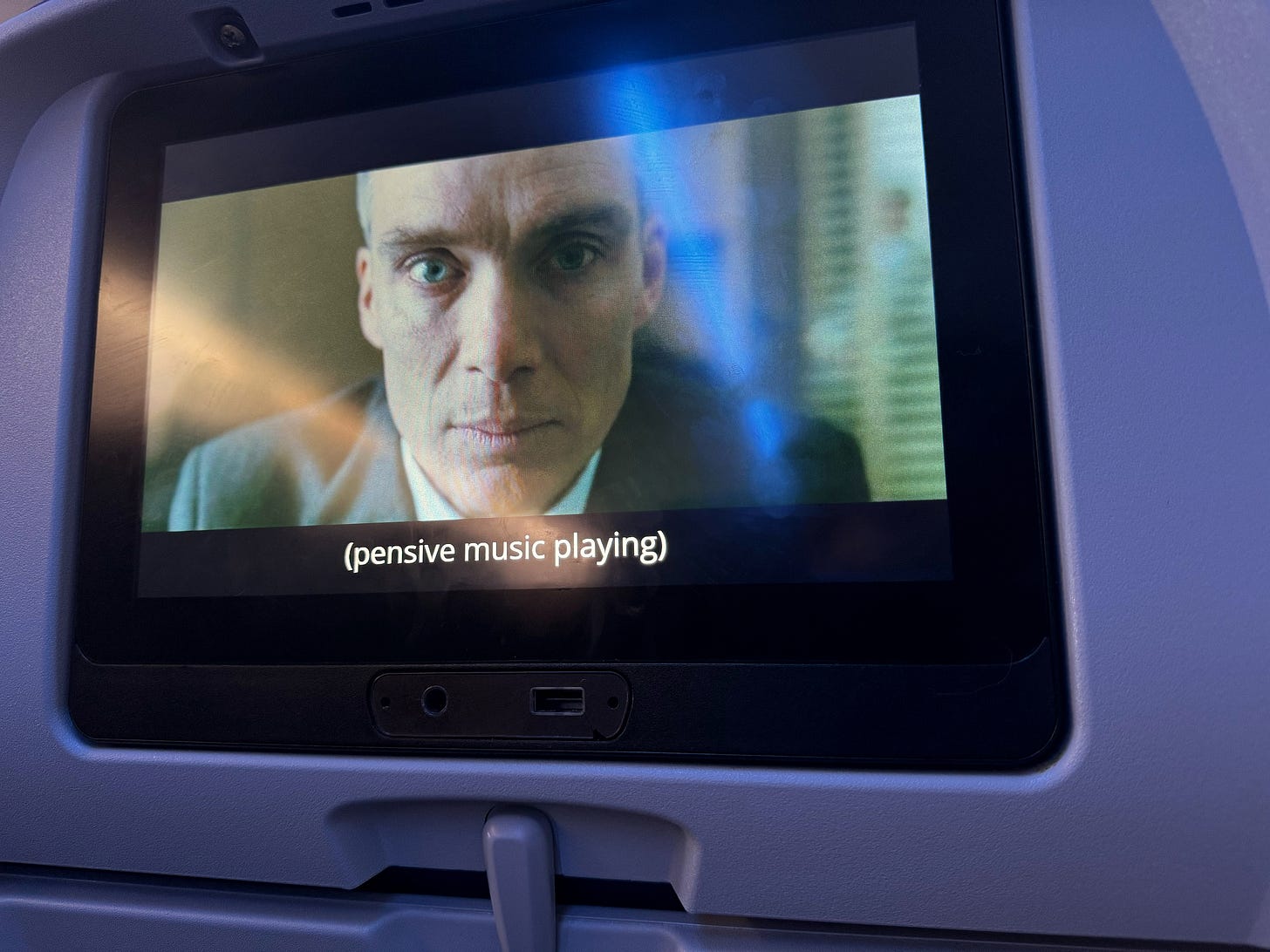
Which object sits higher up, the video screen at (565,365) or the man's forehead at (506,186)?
the man's forehead at (506,186)

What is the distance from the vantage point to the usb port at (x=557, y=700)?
945 mm

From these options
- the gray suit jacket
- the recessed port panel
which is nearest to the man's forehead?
the gray suit jacket

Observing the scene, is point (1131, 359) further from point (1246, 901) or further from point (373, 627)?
point (373, 627)

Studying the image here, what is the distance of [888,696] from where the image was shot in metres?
0.87

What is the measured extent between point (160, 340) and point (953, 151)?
100cm

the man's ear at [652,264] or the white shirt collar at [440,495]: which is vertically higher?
A: the man's ear at [652,264]

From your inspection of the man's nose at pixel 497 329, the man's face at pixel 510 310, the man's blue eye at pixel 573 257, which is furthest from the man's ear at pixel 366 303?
the man's blue eye at pixel 573 257

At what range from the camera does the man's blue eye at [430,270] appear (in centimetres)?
104

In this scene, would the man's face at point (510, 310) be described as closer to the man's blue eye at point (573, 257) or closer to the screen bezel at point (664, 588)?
the man's blue eye at point (573, 257)

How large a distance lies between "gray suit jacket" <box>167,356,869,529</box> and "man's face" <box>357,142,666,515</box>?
0.04 m

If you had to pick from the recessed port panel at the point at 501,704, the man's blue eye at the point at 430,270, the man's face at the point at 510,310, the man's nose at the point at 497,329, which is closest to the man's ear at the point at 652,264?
the man's face at the point at 510,310

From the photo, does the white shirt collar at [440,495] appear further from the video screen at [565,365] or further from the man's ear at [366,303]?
the man's ear at [366,303]

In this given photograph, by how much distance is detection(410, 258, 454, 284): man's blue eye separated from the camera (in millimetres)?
1036

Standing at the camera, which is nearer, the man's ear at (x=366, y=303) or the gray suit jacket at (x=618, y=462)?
the gray suit jacket at (x=618, y=462)
